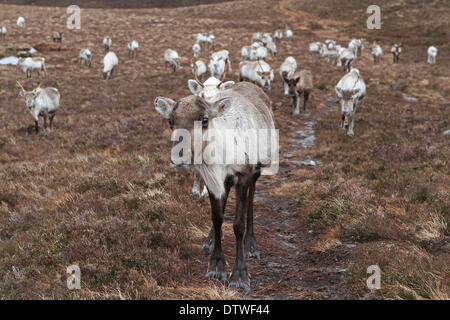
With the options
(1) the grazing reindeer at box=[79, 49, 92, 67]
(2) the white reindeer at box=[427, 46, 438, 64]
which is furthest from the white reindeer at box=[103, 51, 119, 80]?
(2) the white reindeer at box=[427, 46, 438, 64]

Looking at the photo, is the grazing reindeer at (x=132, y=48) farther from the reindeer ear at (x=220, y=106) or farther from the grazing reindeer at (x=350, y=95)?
the reindeer ear at (x=220, y=106)

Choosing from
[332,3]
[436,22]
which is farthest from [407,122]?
[332,3]

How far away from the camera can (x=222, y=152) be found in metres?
4.98

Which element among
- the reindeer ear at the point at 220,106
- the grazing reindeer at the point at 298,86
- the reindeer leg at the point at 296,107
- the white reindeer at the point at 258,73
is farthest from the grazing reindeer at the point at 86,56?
the reindeer ear at the point at 220,106

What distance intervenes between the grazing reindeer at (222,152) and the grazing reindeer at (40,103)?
12.8 metres

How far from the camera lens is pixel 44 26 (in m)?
58.0

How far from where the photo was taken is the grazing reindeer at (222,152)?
4566 mm

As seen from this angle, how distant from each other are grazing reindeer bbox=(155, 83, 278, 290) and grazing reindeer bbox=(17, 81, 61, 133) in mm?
12759

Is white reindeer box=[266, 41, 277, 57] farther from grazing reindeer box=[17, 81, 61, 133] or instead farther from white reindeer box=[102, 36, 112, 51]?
grazing reindeer box=[17, 81, 61, 133]

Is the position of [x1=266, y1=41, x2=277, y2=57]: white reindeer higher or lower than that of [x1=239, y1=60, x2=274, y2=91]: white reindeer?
higher

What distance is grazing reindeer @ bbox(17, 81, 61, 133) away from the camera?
52.4ft

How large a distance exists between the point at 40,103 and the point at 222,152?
13.9 m

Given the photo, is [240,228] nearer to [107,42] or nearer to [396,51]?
[396,51]

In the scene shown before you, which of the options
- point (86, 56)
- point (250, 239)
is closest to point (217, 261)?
point (250, 239)
